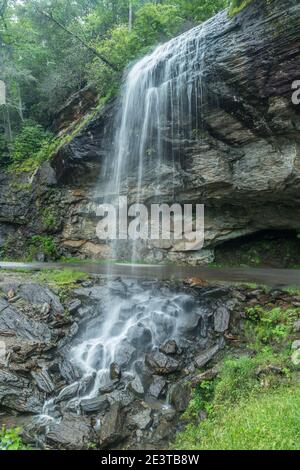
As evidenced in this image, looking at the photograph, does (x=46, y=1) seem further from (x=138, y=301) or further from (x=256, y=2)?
(x=138, y=301)

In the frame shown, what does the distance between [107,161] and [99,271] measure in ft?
18.1

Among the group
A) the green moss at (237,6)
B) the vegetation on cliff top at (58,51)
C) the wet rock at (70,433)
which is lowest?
the wet rock at (70,433)

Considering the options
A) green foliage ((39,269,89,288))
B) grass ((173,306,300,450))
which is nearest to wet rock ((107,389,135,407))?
grass ((173,306,300,450))

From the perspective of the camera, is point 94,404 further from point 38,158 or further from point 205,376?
point 38,158

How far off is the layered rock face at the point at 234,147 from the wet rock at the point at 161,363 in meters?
7.42

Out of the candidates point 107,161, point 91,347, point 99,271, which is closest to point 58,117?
point 107,161

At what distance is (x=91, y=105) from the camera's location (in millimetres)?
17562

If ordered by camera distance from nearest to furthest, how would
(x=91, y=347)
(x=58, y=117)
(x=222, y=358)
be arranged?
(x=222, y=358)
(x=91, y=347)
(x=58, y=117)

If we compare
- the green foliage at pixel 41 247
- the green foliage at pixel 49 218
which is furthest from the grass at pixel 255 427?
the green foliage at pixel 49 218

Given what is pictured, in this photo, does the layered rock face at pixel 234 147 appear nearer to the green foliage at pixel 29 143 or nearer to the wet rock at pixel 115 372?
the green foliage at pixel 29 143

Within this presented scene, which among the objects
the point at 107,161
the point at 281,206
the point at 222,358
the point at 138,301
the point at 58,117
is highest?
the point at 58,117

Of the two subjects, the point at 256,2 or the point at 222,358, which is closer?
the point at 222,358

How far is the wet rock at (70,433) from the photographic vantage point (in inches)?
191
